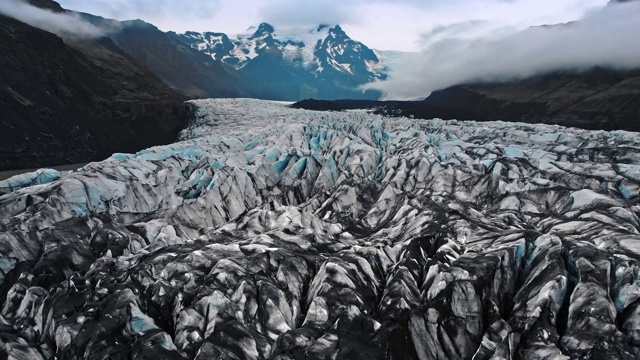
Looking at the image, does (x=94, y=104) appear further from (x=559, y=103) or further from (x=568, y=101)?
(x=568, y=101)

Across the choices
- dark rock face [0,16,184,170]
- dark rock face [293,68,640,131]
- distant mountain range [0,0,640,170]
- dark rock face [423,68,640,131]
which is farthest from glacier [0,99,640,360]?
dark rock face [423,68,640,131]

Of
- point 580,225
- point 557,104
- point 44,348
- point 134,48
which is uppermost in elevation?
point 134,48

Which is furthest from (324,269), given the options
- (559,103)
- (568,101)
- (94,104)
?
(568,101)

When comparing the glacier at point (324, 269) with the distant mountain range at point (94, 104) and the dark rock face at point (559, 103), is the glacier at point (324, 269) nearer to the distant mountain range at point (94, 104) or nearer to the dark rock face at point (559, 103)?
the distant mountain range at point (94, 104)

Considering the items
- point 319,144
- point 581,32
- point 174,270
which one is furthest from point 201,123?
point 581,32

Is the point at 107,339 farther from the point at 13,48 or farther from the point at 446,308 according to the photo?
the point at 13,48

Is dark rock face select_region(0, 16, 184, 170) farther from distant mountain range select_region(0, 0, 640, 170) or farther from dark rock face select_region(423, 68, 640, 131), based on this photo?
dark rock face select_region(423, 68, 640, 131)

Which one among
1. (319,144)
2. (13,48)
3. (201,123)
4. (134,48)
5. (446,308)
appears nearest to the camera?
(446,308)
